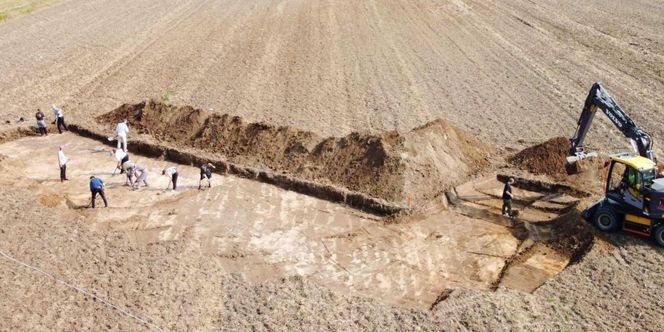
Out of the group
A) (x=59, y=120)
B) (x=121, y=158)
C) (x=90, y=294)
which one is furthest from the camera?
(x=59, y=120)

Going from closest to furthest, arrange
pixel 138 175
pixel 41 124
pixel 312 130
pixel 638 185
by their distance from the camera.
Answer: pixel 638 185 < pixel 138 175 < pixel 312 130 < pixel 41 124

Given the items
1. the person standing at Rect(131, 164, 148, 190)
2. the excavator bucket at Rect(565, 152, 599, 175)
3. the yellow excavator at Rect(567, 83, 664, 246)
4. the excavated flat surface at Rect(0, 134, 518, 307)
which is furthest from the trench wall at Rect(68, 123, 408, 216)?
the excavator bucket at Rect(565, 152, 599, 175)

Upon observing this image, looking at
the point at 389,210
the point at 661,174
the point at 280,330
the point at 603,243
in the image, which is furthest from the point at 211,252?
the point at 661,174

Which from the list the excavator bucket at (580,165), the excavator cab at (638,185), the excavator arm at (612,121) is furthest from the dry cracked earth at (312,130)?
the excavator arm at (612,121)

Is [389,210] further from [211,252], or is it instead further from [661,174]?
[661,174]

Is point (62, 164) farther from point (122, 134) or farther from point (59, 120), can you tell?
point (59, 120)

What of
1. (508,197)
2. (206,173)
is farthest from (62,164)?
(508,197)

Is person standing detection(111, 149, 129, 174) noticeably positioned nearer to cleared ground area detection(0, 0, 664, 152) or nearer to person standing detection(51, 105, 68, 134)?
person standing detection(51, 105, 68, 134)
